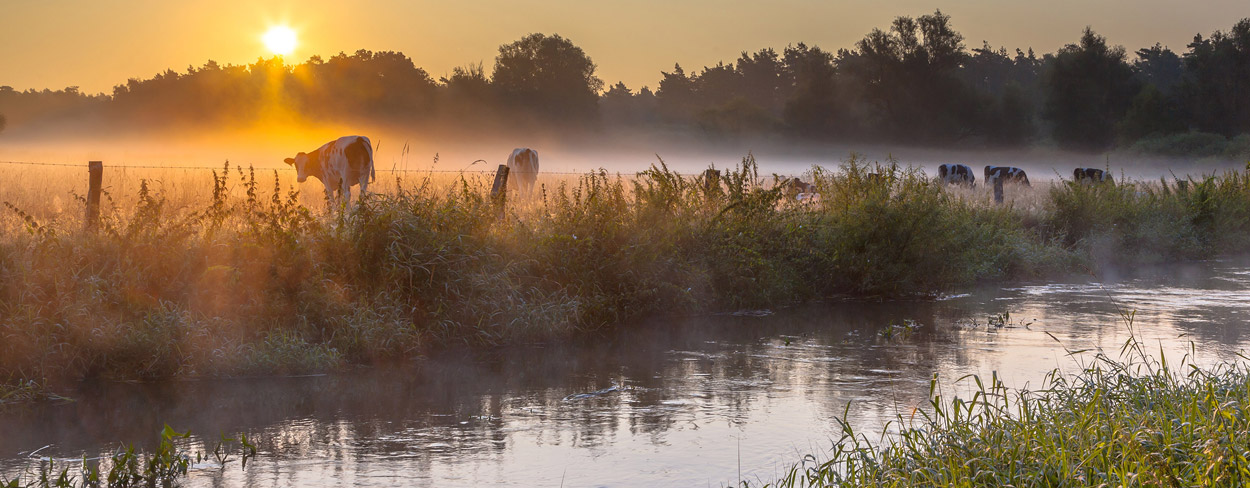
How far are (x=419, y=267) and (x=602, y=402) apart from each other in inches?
113

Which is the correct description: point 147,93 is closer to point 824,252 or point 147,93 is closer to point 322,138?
point 322,138

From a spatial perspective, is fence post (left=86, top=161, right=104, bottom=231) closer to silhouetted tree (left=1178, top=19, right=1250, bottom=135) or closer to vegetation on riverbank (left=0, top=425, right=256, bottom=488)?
vegetation on riverbank (left=0, top=425, right=256, bottom=488)

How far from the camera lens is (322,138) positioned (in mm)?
59469

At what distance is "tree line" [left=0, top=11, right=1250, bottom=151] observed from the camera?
188ft

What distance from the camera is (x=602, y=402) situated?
306 inches

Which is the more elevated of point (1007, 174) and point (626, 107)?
point (626, 107)

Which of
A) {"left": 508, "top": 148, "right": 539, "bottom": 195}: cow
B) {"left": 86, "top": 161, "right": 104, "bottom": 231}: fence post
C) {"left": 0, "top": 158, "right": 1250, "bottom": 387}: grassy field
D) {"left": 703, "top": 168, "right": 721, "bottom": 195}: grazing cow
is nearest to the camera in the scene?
{"left": 0, "top": 158, "right": 1250, "bottom": 387}: grassy field

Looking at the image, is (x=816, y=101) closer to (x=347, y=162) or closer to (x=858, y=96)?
(x=858, y=96)

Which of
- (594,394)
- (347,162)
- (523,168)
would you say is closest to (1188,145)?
(523,168)

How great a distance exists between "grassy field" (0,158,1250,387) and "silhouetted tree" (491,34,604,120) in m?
44.6

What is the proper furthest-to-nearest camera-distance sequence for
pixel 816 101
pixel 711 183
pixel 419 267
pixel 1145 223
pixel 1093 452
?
pixel 816 101
pixel 1145 223
pixel 711 183
pixel 419 267
pixel 1093 452

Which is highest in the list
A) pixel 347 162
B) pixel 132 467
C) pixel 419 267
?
pixel 347 162

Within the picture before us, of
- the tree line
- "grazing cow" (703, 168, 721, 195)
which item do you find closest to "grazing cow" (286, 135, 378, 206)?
"grazing cow" (703, 168, 721, 195)

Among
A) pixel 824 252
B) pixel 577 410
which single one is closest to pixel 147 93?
pixel 824 252
